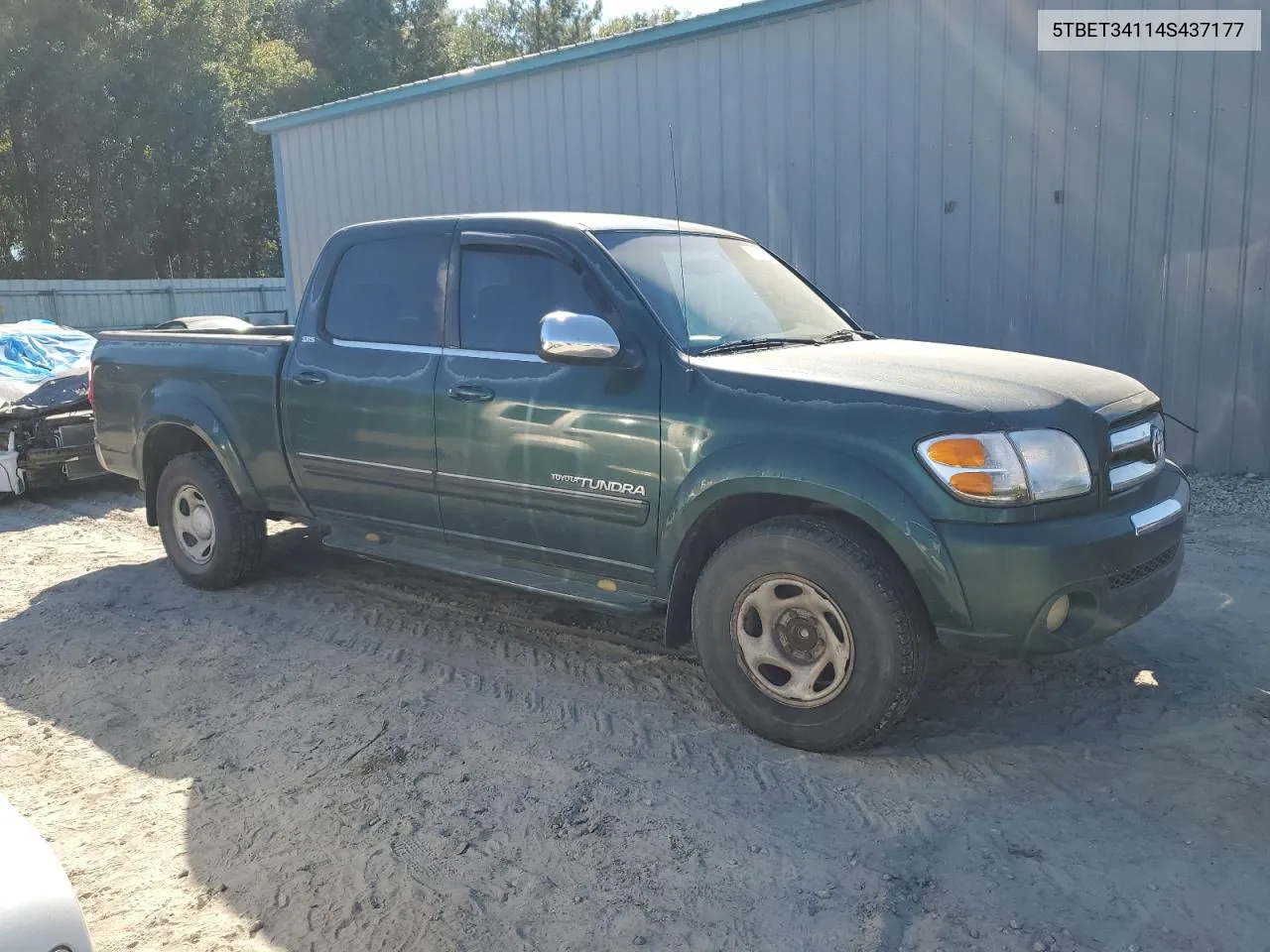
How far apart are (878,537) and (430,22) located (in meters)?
44.6

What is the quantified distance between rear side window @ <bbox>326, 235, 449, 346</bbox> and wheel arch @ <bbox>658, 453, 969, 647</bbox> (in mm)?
1567

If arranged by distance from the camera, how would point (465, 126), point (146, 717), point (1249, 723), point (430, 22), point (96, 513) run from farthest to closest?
1. point (430, 22)
2. point (465, 126)
3. point (96, 513)
4. point (146, 717)
5. point (1249, 723)

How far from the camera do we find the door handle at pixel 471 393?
431 centimetres


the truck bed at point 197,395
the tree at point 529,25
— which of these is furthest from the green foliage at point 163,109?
the truck bed at point 197,395

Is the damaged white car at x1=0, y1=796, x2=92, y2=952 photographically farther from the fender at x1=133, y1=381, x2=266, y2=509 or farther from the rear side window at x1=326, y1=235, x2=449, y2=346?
the fender at x1=133, y1=381, x2=266, y2=509

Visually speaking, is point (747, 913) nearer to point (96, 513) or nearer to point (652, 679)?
point (652, 679)

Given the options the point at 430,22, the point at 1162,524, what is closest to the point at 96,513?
the point at 1162,524

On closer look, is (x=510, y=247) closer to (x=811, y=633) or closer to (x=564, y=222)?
(x=564, y=222)

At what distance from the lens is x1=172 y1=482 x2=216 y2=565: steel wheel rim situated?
573 centimetres

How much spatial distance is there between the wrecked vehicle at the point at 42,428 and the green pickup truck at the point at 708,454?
3509mm

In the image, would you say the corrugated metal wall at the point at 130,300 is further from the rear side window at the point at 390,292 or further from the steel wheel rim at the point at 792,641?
the steel wheel rim at the point at 792,641

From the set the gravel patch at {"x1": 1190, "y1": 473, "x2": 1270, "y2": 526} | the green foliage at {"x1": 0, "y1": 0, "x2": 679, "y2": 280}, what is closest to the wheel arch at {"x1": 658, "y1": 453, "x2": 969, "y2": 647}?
the gravel patch at {"x1": 1190, "y1": 473, "x2": 1270, "y2": 526}

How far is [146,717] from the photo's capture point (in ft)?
13.5

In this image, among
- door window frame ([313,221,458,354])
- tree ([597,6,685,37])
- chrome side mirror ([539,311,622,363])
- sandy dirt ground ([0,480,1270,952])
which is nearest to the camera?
sandy dirt ground ([0,480,1270,952])
